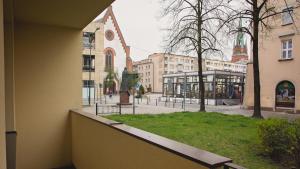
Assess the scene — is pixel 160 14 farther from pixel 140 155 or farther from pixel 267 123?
pixel 140 155

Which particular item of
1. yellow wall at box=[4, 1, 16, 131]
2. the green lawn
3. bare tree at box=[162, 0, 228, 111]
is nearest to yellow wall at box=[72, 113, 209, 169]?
yellow wall at box=[4, 1, 16, 131]

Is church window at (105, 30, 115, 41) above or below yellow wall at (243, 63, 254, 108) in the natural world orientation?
above

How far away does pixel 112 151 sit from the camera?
2.24m

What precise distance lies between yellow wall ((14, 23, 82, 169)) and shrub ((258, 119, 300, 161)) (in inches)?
125

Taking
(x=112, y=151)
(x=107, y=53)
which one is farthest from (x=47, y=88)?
(x=107, y=53)

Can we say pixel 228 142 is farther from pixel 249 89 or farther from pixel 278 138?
pixel 249 89

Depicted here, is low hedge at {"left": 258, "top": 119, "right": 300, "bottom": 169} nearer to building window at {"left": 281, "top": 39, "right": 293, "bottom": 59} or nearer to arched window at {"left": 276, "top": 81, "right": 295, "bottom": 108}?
arched window at {"left": 276, "top": 81, "right": 295, "bottom": 108}

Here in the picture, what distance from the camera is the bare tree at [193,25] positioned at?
941cm

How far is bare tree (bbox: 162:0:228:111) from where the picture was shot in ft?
30.9

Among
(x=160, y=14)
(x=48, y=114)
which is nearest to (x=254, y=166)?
(x=48, y=114)

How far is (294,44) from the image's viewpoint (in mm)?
12297

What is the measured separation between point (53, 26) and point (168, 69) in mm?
38102

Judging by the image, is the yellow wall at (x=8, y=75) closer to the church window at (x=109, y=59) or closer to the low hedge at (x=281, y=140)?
the low hedge at (x=281, y=140)

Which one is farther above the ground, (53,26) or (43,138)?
(53,26)
